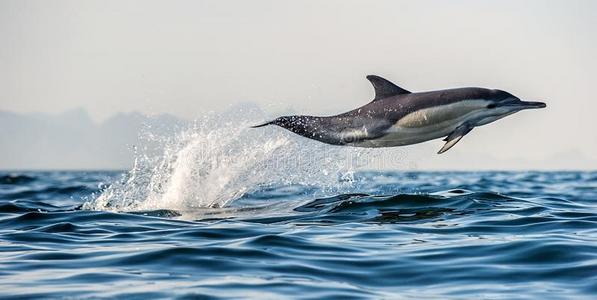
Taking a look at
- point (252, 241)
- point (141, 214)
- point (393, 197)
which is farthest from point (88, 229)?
point (393, 197)

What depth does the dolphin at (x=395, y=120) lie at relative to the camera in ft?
41.9

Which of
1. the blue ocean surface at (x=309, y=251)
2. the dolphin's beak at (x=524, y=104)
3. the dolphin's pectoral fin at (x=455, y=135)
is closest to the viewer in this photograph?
the blue ocean surface at (x=309, y=251)

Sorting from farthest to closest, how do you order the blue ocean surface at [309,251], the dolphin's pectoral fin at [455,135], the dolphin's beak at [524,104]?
the dolphin's beak at [524,104] → the dolphin's pectoral fin at [455,135] → the blue ocean surface at [309,251]

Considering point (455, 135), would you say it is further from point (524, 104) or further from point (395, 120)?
point (524, 104)

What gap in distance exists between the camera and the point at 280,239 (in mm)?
10258

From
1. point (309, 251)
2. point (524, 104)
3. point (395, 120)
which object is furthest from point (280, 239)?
point (524, 104)

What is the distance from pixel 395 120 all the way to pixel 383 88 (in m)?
0.50

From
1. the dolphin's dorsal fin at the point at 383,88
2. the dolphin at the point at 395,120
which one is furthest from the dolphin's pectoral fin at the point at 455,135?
A: the dolphin's dorsal fin at the point at 383,88

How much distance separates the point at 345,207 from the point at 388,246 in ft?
11.7

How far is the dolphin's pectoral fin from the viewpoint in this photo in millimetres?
12758

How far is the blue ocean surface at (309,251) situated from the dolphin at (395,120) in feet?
3.48

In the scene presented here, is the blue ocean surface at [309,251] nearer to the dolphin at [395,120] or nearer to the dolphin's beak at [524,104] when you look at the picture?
the dolphin at [395,120]

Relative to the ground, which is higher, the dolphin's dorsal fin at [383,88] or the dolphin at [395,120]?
the dolphin's dorsal fin at [383,88]

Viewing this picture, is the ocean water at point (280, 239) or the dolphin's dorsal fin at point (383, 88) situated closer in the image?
Result: the ocean water at point (280, 239)
